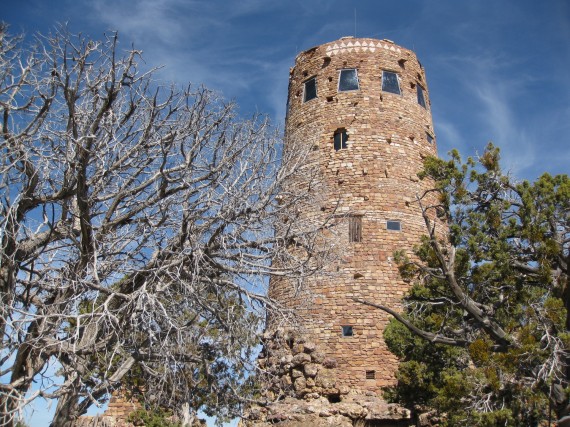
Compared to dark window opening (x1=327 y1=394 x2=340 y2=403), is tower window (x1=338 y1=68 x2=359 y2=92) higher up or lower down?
higher up

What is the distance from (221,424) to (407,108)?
1192cm

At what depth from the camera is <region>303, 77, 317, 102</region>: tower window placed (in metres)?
20.9

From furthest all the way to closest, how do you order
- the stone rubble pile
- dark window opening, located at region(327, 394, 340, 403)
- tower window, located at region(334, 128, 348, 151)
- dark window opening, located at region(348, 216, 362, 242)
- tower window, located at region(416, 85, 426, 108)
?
tower window, located at region(416, 85, 426, 108)
tower window, located at region(334, 128, 348, 151)
dark window opening, located at region(348, 216, 362, 242)
dark window opening, located at region(327, 394, 340, 403)
the stone rubble pile

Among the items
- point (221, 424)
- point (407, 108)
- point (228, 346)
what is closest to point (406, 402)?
point (221, 424)

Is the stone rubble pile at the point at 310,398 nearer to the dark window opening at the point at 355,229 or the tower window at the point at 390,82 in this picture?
the dark window opening at the point at 355,229

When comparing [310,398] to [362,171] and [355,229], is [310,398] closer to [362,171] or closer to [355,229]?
[355,229]

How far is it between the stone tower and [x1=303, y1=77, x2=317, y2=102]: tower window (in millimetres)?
42

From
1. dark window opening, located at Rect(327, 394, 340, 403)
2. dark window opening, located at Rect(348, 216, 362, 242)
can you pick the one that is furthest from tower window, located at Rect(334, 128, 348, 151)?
dark window opening, located at Rect(327, 394, 340, 403)

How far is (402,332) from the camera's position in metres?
14.1

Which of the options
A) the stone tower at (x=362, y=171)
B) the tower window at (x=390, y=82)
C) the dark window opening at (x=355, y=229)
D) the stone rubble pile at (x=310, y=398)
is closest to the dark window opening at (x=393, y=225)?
the stone tower at (x=362, y=171)

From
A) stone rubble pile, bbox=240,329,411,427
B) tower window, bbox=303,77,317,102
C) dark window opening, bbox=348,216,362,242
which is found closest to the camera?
stone rubble pile, bbox=240,329,411,427

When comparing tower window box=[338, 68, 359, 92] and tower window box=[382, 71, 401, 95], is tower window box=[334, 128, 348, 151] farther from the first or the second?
tower window box=[382, 71, 401, 95]

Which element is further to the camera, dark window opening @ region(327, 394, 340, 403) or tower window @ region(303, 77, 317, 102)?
tower window @ region(303, 77, 317, 102)

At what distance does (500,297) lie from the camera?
11109 mm
